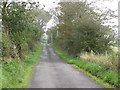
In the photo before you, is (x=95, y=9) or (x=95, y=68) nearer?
(x=95, y=68)

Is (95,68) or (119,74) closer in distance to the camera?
(119,74)

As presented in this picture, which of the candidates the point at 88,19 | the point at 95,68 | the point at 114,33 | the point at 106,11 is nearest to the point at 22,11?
the point at 95,68

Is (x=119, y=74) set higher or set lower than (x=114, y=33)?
lower

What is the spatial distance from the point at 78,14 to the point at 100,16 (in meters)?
3.74

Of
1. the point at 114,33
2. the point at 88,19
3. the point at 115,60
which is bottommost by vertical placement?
the point at 115,60

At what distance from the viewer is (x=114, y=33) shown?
80.8 feet

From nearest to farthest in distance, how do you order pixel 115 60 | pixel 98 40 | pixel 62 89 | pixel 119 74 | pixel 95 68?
pixel 62 89 → pixel 119 74 → pixel 115 60 → pixel 95 68 → pixel 98 40

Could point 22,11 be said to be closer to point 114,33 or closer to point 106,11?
point 114,33

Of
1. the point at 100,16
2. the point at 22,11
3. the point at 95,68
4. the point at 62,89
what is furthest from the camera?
the point at 100,16

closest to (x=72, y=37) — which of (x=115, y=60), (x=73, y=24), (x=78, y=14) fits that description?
(x=73, y=24)

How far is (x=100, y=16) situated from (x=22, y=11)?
42.4ft

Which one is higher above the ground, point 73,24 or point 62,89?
point 73,24

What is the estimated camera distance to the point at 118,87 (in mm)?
9984

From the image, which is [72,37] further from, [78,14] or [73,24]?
[78,14]
